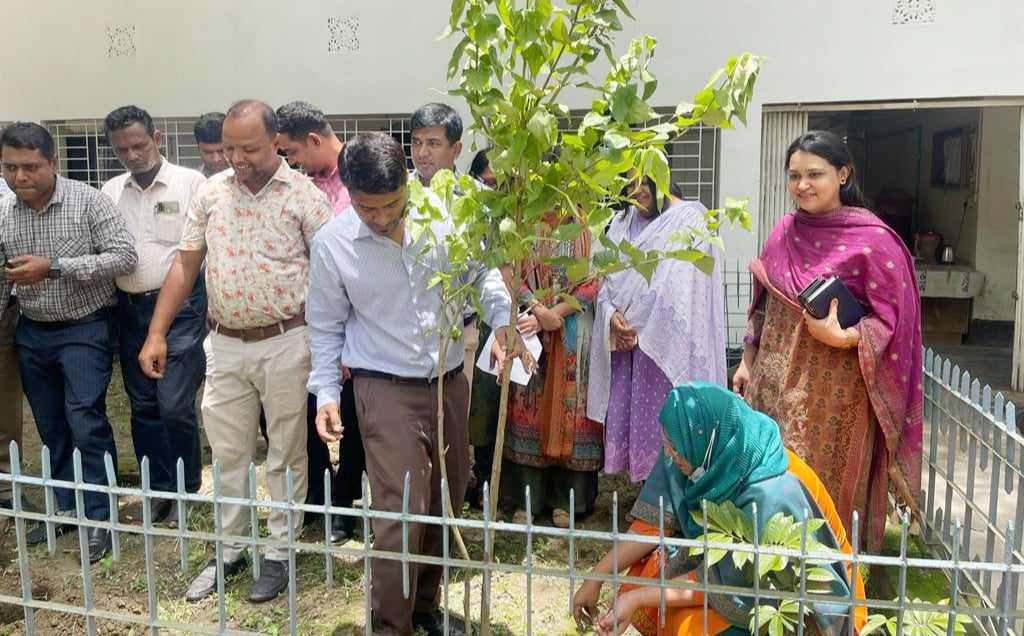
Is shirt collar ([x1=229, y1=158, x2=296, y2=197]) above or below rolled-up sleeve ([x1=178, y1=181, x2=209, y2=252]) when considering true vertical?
above

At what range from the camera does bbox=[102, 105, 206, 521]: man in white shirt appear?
407 centimetres

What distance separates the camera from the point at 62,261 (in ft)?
12.3

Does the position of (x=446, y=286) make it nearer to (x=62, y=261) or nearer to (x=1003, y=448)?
(x=1003, y=448)

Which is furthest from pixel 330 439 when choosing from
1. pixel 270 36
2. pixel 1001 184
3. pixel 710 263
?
pixel 1001 184

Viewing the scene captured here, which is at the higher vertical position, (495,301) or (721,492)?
(495,301)

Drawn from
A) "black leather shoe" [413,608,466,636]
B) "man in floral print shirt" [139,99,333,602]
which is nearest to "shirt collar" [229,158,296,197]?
"man in floral print shirt" [139,99,333,602]

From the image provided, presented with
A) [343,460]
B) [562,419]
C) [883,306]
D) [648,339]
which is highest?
[883,306]

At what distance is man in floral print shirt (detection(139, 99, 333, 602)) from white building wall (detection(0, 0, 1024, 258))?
3488 mm

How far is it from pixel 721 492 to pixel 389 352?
3.81 feet

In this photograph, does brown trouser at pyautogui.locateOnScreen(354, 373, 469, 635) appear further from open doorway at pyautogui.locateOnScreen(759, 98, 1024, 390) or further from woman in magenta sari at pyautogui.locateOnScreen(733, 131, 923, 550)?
open doorway at pyautogui.locateOnScreen(759, 98, 1024, 390)

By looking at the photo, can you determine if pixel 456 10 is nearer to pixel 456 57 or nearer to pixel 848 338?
pixel 456 57

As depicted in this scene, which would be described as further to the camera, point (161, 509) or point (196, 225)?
point (161, 509)

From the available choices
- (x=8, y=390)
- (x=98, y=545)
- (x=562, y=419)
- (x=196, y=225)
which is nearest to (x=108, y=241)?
(x=196, y=225)

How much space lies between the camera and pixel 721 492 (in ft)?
7.55
